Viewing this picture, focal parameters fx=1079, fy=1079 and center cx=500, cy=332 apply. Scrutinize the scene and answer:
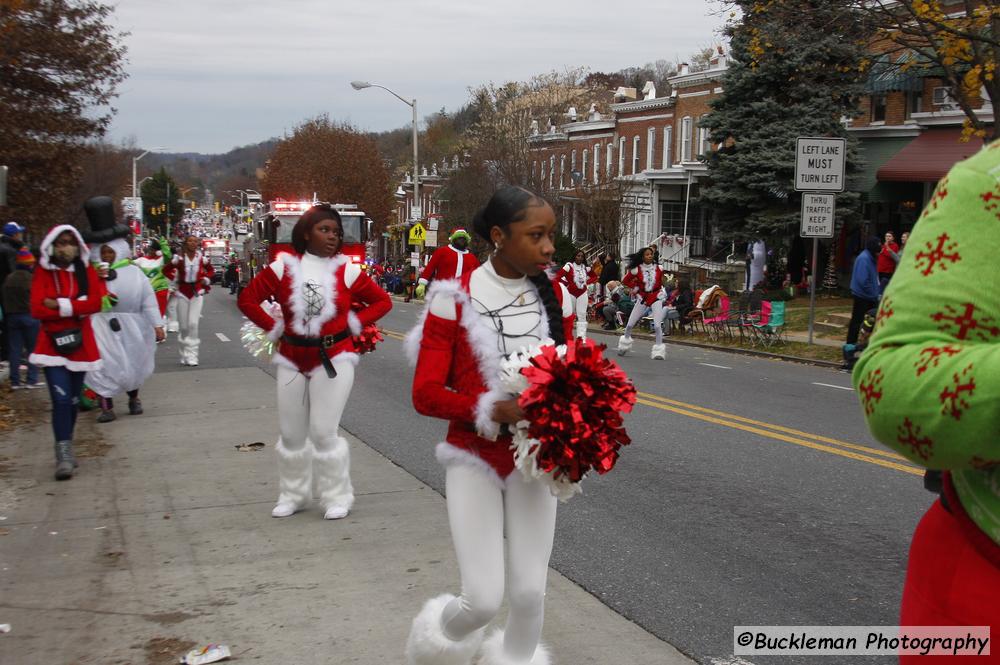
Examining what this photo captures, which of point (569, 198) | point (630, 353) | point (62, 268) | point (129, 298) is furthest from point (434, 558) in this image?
point (569, 198)

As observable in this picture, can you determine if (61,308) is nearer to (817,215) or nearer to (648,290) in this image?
(648,290)

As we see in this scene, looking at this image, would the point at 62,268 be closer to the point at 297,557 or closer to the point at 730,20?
the point at 297,557

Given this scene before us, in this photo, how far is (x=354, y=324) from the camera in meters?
7.48

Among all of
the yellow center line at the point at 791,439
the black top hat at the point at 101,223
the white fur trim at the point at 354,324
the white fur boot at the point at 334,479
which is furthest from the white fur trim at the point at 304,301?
the black top hat at the point at 101,223

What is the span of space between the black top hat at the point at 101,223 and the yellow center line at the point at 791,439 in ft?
20.7

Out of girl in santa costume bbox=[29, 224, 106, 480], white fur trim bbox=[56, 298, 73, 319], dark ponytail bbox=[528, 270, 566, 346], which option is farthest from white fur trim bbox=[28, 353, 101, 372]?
dark ponytail bbox=[528, 270, 566, 346]

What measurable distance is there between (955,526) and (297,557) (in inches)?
202

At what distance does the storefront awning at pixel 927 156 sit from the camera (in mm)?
28812

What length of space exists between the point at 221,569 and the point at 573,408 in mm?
3635

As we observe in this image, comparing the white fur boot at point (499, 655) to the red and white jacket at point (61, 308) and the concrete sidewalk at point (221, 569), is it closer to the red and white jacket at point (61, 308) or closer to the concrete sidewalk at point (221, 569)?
the concrete sidewalk at point (221, 569)

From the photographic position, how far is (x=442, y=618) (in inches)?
157

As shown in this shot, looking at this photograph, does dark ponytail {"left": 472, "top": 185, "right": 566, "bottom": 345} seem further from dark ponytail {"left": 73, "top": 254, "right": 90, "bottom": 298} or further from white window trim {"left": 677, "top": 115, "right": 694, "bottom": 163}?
white window trim {"left": 677, "top": 115, "right": 694, "bottom": 163}

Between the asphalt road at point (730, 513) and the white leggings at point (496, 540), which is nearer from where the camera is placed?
the white leggings at point (496, 540)

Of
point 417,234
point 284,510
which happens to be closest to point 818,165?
point 284,510
